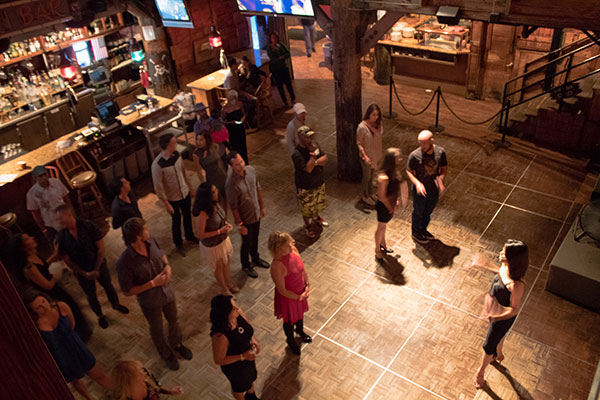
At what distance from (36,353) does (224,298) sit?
2901mm

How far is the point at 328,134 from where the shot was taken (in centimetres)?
995

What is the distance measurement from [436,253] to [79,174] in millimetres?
5796

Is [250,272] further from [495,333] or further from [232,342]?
[495,333]

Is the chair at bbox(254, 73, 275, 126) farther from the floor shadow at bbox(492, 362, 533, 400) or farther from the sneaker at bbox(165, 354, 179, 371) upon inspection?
the floor shadow at bbox(492, 362, 533, 400)

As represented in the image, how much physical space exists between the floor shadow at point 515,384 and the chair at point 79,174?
6458 mm

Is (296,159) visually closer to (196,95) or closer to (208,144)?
(208,144)

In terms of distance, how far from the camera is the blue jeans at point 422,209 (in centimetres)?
637

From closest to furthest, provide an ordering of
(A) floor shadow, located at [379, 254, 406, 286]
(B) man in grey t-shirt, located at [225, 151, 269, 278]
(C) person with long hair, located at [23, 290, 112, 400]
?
(C) person with long hair, located at [23, 290, 112, 400], (B) man in grey t-shirt, located at [225, 151, 269, 278], (A) floor shadow, located at [379, 254, 406, 286]

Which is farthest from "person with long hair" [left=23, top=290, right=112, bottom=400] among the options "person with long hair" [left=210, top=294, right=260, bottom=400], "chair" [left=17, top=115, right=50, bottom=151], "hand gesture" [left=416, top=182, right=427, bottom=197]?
"chair" [left=17, top=115, right=50, bottom=151]

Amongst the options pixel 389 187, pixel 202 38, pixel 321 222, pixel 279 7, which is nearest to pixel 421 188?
pixel 389 187

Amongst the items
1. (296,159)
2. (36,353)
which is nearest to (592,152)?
(296,159)

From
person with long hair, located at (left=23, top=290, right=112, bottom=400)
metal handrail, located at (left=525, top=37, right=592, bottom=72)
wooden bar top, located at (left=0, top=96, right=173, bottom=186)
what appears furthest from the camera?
metal handrail, located at (left=525, top=37, right=592, bottom=72)

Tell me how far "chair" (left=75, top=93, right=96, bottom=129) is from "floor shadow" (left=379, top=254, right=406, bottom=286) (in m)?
7.39

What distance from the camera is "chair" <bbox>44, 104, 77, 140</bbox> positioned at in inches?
387
